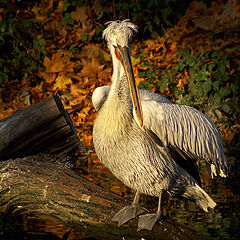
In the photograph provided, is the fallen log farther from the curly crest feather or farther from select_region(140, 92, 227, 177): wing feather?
the curly crest feather

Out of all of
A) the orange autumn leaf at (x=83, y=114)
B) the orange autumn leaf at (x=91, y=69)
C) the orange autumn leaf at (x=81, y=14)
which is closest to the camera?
the orange autumn leaf at (x=83, y=114)

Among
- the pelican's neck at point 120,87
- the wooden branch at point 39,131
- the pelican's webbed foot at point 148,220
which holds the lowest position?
the pelican's webbed foot at point 148,220

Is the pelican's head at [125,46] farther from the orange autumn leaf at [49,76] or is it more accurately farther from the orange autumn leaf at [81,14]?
the orange autumn leaf at [81,14]

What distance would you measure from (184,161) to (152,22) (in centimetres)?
391

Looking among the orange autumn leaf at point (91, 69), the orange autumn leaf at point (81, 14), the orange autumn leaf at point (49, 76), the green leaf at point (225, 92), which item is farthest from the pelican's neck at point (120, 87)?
the orange autumn leaf at point (81, 14)

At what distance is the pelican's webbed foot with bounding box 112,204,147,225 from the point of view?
2314 mm

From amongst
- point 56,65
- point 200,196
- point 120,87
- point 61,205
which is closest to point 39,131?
point 61,205

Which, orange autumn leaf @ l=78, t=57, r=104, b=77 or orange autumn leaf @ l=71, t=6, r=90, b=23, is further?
orange autumn leaf @ l=71, t=6, r=90, b=23

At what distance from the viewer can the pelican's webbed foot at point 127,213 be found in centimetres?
231

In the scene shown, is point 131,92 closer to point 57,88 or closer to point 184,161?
point 184,161

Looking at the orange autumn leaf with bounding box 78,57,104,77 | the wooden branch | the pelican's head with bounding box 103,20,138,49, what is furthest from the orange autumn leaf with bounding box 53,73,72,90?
the pelican's head with bounding box 103,20,138,49

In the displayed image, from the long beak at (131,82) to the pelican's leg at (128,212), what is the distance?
0.58 metres

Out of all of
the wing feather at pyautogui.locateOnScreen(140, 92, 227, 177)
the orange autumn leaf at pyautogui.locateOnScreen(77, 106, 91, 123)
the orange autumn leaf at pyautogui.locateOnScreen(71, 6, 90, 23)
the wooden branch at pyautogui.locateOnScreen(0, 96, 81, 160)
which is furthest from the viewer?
the orange autumn leaf at pyautogui.locateOnScreen(71, 6, 90, 23)

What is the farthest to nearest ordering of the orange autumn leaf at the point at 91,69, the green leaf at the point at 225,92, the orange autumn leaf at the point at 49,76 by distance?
the orange autumn leaf at the point at 49,76 → the orange autumn leaf at the point at 91,69 → the green leaf at the point at 225,92
